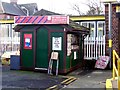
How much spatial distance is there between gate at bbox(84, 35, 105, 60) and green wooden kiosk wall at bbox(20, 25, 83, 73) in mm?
3052

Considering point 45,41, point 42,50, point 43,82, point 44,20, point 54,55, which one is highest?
point 44,20

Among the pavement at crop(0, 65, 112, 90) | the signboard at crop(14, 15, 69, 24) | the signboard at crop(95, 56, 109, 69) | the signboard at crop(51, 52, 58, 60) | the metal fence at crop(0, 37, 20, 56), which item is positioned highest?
the signboard at crop(14, 15, 69, 24)

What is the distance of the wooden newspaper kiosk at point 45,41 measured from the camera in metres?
12.8

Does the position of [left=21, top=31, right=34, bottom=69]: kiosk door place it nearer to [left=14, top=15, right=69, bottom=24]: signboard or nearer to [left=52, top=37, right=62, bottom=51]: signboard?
[left=14, top=15, right=69, bottom=24]: signboard

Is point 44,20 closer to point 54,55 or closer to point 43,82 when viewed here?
point 54,55

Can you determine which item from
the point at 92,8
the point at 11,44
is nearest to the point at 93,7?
the point at 92,8

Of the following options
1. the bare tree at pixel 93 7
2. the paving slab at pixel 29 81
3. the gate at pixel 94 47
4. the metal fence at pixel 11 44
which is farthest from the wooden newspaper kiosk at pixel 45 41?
the bare tree at pixel 93 7

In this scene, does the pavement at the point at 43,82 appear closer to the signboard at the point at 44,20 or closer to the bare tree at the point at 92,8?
the signboard at the point at 44,20

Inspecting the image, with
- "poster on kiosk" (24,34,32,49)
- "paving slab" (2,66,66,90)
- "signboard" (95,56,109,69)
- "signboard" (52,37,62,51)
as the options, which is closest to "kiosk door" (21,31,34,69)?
"poster on kiosk" (24,34,32,49)

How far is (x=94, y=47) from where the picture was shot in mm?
16484

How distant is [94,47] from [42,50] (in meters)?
4.32

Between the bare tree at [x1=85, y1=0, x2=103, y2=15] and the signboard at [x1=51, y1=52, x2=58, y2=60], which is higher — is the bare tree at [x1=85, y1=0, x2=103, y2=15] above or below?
above

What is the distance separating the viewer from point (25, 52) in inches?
540

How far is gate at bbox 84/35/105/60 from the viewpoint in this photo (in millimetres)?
16234
